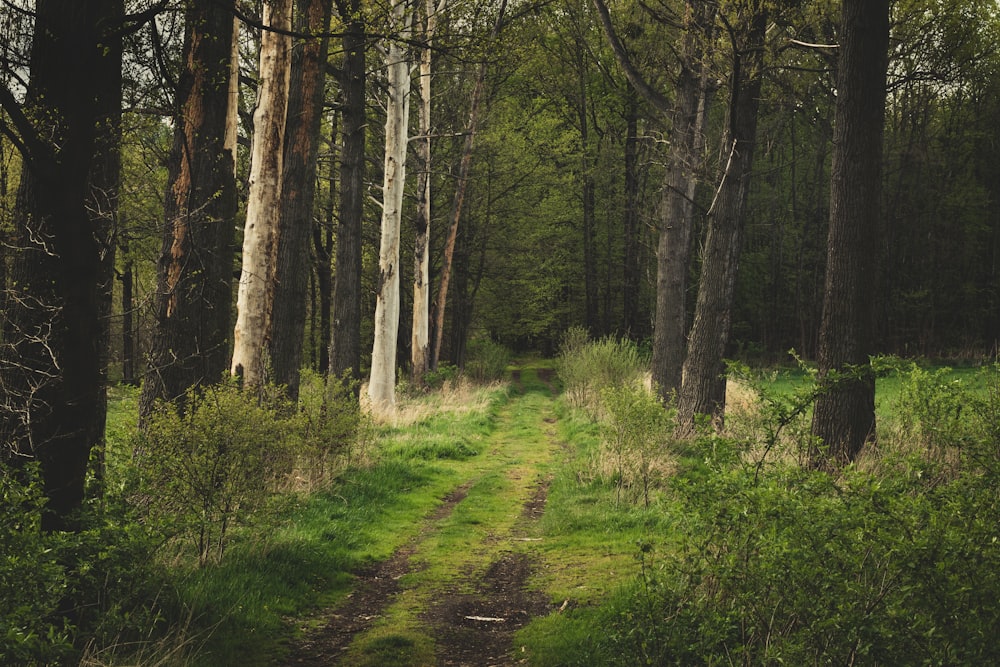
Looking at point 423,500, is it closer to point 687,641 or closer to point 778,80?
point 687,641

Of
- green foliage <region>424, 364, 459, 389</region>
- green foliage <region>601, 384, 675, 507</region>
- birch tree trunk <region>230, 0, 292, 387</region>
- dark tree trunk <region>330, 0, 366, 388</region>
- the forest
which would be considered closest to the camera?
the forest

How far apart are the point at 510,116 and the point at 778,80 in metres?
21.0

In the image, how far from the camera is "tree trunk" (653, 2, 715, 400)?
13711 millimetres

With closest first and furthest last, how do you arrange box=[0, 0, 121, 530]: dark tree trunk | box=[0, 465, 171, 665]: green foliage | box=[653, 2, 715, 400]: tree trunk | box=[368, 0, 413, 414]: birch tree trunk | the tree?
box=[0, 465, 171, 665]: green foliage, box=[0, 0, 121, 530]: dark tree trunk, the tree, box=[653, 2, 715, 400]: tree trunk, box=[368, 0, 413, 414]: birch tree trunk

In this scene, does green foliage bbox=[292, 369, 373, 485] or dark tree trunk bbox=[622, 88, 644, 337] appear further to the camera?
dark tree trunk bbox=[622, 88, 644, 337]

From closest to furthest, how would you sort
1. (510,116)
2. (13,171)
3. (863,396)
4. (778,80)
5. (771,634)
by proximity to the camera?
(771,634), (863,396), (778,80), (13,171), (510,116)

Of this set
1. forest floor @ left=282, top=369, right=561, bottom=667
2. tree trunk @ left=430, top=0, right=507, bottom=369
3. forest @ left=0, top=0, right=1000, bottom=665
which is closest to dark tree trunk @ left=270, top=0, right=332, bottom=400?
forest @ left=0, top=0, right=1000, bottom=665

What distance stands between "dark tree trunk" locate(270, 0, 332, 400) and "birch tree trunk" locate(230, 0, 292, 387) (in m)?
0.47

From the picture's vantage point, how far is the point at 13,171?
20109mm

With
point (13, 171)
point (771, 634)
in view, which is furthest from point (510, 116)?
point (771, 634)

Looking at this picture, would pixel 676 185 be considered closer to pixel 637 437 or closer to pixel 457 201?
pixel 637 437

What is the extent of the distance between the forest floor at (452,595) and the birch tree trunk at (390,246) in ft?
17.4

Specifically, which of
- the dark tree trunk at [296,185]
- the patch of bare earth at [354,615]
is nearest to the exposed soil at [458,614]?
the patch of bare earth at [354,615]

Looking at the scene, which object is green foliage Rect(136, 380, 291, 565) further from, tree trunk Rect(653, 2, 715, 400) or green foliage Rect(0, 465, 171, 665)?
tree trunk Rect(653, 2, 715, 400)
